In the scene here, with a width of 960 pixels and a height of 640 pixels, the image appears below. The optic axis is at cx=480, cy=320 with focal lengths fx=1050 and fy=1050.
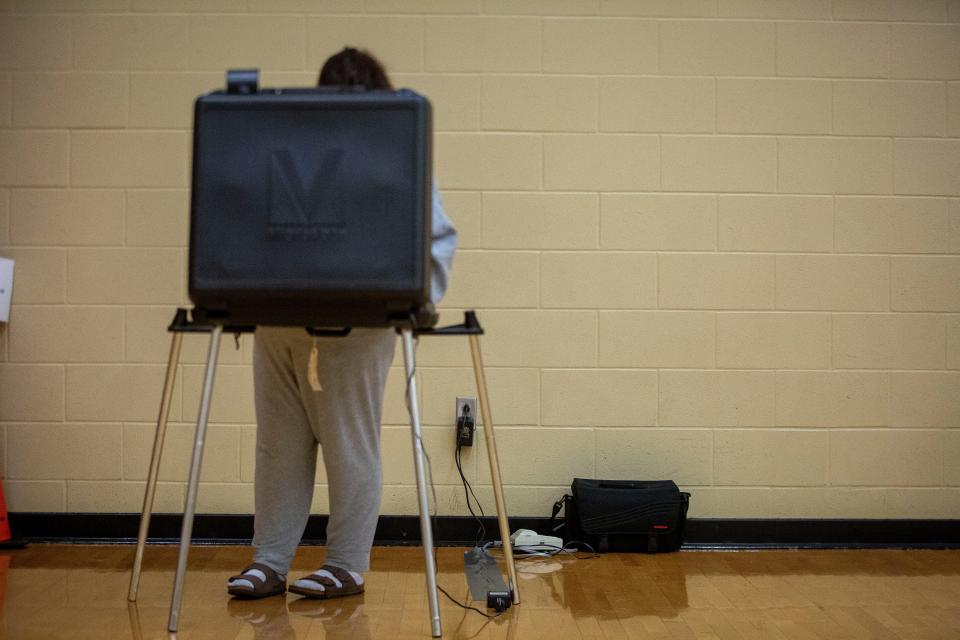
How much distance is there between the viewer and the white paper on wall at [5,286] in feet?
10.9

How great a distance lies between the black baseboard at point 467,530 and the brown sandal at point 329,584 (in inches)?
31.0

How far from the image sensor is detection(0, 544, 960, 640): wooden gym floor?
2.28 meters

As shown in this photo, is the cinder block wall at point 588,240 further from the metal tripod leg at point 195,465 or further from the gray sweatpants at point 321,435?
the metal tripod leg at point 195,465

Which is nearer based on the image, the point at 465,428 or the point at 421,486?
the point at 421,486

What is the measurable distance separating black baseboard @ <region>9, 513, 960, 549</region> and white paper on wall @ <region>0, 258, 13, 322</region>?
0.65m

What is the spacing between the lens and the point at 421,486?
2.04 m

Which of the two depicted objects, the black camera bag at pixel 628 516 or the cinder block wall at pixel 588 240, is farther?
the cinder block wall at pixel 588 240

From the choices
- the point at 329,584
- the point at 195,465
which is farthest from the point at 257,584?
the point at 195,465

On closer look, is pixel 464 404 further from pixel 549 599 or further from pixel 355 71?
pixel 355 71

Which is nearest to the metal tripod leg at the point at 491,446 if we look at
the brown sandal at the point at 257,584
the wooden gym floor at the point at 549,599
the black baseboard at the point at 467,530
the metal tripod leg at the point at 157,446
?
the wooden gym floor at the point at 549,599

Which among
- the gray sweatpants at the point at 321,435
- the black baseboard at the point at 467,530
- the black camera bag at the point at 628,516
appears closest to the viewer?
the gray sweatpants at the point at 321,435

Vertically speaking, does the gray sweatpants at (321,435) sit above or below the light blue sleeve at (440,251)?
below

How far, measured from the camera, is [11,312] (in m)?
3.40

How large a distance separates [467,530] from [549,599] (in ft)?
2.68
